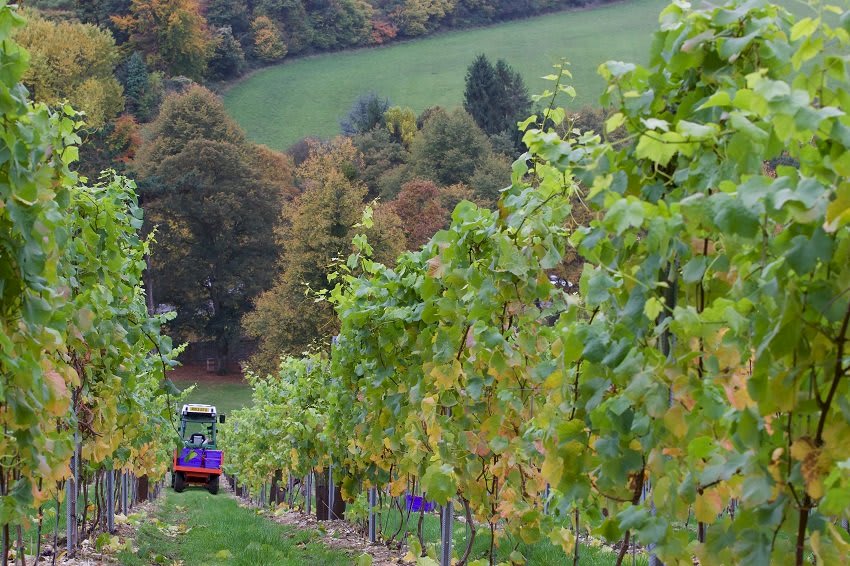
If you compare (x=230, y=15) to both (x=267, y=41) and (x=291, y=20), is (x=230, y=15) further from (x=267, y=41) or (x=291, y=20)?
(x=291, y=20)

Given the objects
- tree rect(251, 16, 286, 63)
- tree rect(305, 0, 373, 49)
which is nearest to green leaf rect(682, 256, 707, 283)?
tree rect(251, 16, 286, 63)

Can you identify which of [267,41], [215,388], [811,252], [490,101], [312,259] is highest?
[267,41]

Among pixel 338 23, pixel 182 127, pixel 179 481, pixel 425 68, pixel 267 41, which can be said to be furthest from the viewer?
pixel 338 23

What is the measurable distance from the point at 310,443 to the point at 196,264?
39.1 metres

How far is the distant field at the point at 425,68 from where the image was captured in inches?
2837

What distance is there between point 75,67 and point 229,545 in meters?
52.8

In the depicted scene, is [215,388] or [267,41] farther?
[267,41]

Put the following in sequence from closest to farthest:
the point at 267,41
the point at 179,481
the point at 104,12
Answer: the point at 179,481 → the point at 104,12 → the point at 267,41

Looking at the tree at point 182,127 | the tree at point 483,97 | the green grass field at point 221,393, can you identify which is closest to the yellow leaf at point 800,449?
the green grass field at point 221,393

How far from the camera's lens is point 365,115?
65.4 metres

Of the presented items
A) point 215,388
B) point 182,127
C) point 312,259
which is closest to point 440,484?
point 312,259

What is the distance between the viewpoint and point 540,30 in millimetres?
81688

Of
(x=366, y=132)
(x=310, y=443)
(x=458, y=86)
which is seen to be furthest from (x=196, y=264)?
(x=310, y=443)

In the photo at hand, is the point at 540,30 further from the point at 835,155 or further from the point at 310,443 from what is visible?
the point at 835,155
